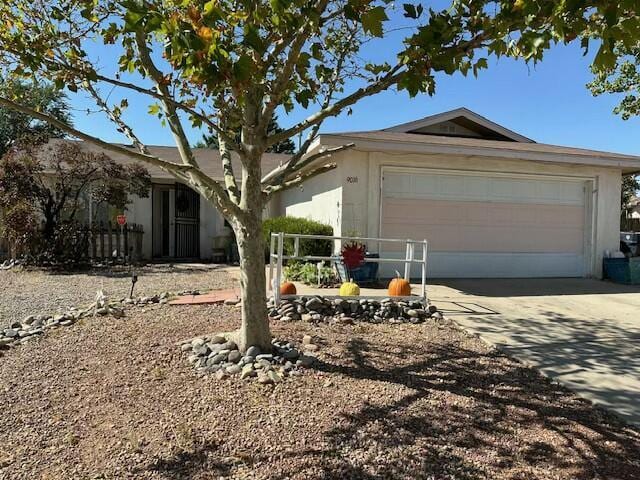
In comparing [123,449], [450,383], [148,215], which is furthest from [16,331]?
[148,215]

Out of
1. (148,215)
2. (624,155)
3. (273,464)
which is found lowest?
(273,464)

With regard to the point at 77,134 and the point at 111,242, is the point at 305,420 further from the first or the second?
the point at 111,242

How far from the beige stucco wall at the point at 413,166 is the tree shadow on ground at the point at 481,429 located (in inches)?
207

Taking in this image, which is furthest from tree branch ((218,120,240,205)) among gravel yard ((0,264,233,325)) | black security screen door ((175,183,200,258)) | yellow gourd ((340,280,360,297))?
black security screen door ((175,183,200,258))

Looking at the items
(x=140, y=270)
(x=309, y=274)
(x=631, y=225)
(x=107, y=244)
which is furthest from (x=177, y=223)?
(x=631, y=225)

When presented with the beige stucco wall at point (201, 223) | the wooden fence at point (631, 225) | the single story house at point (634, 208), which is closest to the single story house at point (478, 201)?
the beige stucco wall at point (201, 223)

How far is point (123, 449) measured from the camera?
2.79 metres

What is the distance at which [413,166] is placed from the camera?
951 cm

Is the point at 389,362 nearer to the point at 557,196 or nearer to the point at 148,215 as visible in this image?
the point at 557,196

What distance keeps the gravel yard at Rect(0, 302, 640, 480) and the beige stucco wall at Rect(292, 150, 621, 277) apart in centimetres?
476

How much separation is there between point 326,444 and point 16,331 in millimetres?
4078

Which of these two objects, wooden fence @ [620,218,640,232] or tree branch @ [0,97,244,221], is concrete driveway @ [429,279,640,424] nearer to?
tree branch @ [0,97,244,221]

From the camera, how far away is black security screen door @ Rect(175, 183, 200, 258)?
1473 centimetres

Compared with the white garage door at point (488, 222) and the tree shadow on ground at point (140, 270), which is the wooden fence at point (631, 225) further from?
the tree shadow on ground at point (140, 270)
